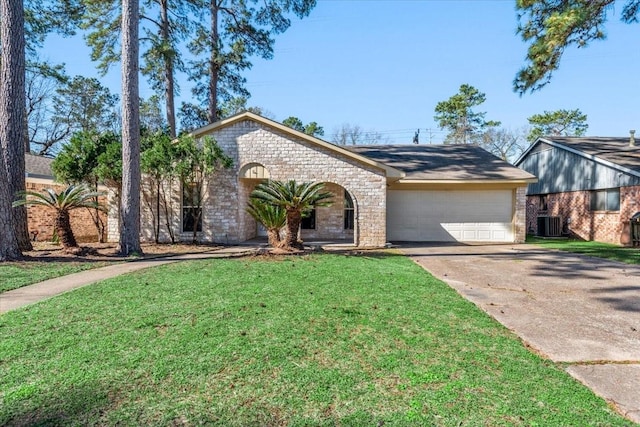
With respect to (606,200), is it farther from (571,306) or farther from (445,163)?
(571,306)

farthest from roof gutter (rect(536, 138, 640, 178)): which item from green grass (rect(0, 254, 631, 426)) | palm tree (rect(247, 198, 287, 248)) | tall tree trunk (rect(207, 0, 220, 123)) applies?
tall tree trunk (rect(207, 0, 220, 123))

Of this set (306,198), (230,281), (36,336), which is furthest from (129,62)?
(36,336)

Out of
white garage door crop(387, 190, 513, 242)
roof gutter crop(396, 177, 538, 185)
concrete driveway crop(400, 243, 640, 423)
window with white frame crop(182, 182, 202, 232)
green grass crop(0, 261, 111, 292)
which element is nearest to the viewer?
concrete driveway crop(400, 243, 640, 423)

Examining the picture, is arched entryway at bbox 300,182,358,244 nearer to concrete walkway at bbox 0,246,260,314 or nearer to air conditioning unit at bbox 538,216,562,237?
concrete walkway at bbox 0,246,260,314

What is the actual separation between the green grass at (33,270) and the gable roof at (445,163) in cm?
1114

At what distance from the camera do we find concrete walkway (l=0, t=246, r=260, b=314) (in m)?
5.30

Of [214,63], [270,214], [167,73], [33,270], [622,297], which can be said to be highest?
[214,63]

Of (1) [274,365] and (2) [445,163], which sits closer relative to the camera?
(1) [274,365]

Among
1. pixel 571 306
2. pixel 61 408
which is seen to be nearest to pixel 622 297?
pixel 571 306

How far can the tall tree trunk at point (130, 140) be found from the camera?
1012 cm

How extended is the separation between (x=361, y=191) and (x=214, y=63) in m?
12.6

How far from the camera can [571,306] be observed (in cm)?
542

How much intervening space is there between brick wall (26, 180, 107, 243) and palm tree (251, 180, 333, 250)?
8.20 m

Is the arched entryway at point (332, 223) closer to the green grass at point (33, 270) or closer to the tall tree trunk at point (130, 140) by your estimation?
the tall tree trunk at point (130, 140)
